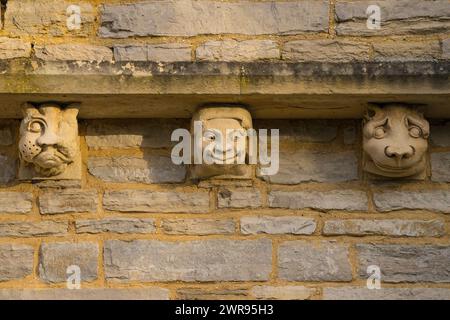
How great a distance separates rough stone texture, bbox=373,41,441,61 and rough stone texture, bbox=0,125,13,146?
1665mm

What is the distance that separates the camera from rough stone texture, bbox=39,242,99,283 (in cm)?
467

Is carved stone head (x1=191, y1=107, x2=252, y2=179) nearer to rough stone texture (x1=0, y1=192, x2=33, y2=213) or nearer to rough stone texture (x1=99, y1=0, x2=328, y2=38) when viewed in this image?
rough stone texture (x1=99, y1=0, x2=328, y2=38)

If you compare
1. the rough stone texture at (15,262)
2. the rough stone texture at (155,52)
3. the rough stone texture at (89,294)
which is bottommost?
the rough stone texture at (89,294)

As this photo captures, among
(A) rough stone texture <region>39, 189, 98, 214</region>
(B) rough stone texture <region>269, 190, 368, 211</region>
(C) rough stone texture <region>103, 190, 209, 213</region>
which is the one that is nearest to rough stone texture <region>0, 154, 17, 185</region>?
(A) rough stone texture <region>39, 189, 98, 214</region>

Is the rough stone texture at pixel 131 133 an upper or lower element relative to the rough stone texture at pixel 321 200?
upper

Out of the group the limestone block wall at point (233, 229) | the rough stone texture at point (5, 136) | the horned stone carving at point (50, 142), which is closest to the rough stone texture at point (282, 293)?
the limestone block wall at point (233, 229)

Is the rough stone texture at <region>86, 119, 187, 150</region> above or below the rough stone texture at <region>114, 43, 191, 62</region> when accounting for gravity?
below

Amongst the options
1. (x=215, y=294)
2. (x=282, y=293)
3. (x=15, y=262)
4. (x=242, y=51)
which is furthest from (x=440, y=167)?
(x=15, y=262)

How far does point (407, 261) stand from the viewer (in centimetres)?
466

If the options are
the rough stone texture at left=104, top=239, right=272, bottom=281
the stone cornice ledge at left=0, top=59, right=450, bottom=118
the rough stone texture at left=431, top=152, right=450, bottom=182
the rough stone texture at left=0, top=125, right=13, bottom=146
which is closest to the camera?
the stone cornice ledge at left=0, top=59, right=450, bottom=118

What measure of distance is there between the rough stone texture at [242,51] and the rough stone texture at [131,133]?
33 centimetres

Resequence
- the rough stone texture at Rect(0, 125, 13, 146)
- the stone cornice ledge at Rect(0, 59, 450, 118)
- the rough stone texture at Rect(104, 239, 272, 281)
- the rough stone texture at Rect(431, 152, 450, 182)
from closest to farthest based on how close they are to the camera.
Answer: the stone cornice ledge at Rect(0, 59, 450, 118), the rough stone texture at Rect(104, 239, 272, 281), the rough stone texture at Rect(431, 152, 450, 182), the rough stone texture at Rect(0, 125, 13, 146)

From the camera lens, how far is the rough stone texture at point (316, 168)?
4.77 metres

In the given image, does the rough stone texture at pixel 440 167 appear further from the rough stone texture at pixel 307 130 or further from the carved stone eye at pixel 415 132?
the rough stone texture at pixel 307 130
